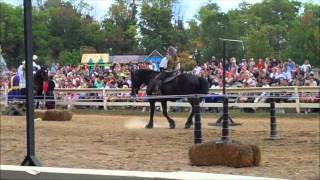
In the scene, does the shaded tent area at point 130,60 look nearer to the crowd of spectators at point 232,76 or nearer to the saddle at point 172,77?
the crowd of spectators at point 232,76

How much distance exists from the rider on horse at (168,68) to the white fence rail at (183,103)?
1956mm

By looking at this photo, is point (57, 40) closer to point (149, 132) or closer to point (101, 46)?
point (101, 46)

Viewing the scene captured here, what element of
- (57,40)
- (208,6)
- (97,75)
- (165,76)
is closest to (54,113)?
(165,76)

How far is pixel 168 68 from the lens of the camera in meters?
18.5

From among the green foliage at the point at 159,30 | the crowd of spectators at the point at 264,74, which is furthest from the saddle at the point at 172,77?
the green foliage at the point at 159,30

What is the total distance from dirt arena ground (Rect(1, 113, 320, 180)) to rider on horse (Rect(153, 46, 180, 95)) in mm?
1225

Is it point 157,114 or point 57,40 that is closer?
point 157,114

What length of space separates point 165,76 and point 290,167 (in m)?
9.02

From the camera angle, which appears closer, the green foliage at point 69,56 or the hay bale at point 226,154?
the hay bale at point 226,154

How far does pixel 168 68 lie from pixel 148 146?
5751 millimetres

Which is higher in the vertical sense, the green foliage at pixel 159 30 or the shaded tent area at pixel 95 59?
the green foliage at pixel 159 30

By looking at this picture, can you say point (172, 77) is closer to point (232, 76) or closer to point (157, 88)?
point (157, 88)

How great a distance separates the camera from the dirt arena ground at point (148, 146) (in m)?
9.80

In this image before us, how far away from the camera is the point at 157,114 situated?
25.2 m
